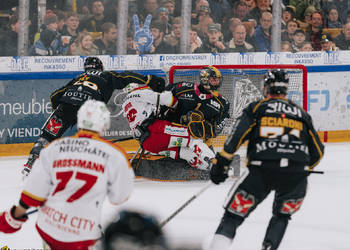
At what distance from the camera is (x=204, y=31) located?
27.9ft

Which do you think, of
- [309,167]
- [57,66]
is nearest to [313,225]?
[309,167]

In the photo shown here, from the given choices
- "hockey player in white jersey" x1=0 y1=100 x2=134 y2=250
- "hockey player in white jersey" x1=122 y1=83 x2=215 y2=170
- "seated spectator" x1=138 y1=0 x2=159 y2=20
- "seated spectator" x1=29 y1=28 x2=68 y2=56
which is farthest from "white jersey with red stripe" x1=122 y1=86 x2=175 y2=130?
"hockey player in white jersey" x1=0 y1=100 x2=134 y2=250

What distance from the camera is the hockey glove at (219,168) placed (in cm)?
368

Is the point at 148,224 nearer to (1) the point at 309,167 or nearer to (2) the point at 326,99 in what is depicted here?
(1) the point at 309,167

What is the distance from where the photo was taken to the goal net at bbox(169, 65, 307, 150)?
24.1ft

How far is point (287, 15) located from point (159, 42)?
1938 mm

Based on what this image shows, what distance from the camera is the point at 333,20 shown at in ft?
30.7

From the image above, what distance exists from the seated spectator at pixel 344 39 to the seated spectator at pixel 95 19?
3.33 m

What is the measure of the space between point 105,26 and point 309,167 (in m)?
4.70

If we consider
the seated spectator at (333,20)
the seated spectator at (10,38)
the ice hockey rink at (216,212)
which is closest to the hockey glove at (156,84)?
the ice hockey rink at (216,212)

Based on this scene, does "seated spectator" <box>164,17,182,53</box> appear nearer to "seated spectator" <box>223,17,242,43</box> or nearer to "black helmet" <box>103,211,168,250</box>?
"seated spectator" <box>223,17,242,43</box>

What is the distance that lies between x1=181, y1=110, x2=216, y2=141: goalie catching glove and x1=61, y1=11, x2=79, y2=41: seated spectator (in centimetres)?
216

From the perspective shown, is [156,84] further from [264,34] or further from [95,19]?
[264,34]

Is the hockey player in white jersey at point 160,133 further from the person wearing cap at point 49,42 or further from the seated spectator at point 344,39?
the seated spectator at point 344,39
